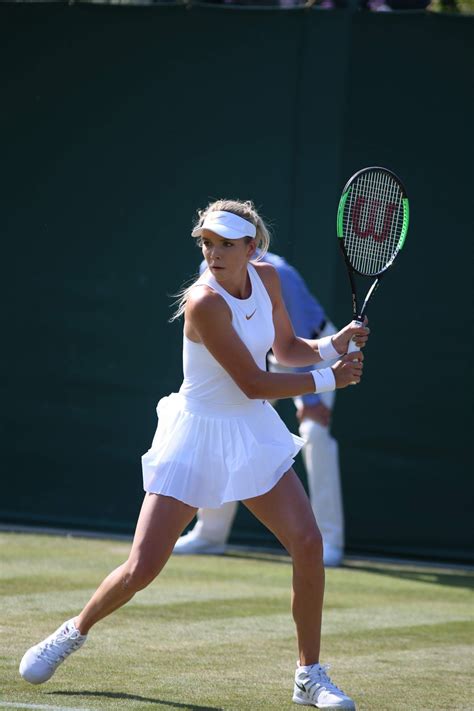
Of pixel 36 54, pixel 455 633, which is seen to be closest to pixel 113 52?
pixel 36 54

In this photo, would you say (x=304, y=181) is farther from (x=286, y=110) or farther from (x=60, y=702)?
(x=60, y=702)

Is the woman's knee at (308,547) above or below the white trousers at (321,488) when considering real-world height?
above

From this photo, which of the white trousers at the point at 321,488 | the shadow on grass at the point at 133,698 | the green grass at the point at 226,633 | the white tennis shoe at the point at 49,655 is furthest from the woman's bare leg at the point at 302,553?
the white trousers at the point at 321,488

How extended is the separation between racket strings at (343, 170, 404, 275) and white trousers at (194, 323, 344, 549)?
3.06 m

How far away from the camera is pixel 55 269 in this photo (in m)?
9.27

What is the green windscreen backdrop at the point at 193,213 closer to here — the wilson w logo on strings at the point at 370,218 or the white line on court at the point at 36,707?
the wilson w logo on strings at the point at 370,218

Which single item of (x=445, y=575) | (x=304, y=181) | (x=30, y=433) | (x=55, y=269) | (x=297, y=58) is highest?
(x=297, y=58)

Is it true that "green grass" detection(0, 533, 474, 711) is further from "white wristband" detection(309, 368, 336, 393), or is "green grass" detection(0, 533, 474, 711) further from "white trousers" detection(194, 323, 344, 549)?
"white wristband" detection(309, 368, 336, 393)

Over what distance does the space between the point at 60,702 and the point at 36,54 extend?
19.1 ft

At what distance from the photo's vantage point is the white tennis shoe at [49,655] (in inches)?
181

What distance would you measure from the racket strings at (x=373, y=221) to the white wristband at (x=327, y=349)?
16.6 inches

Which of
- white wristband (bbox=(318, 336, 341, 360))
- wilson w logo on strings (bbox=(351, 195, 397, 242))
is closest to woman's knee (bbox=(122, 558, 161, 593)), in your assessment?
white wristband (bbox=(318, 336, 341, 360))

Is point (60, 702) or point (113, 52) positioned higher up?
point (113, 52)

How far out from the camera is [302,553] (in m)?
4.55
